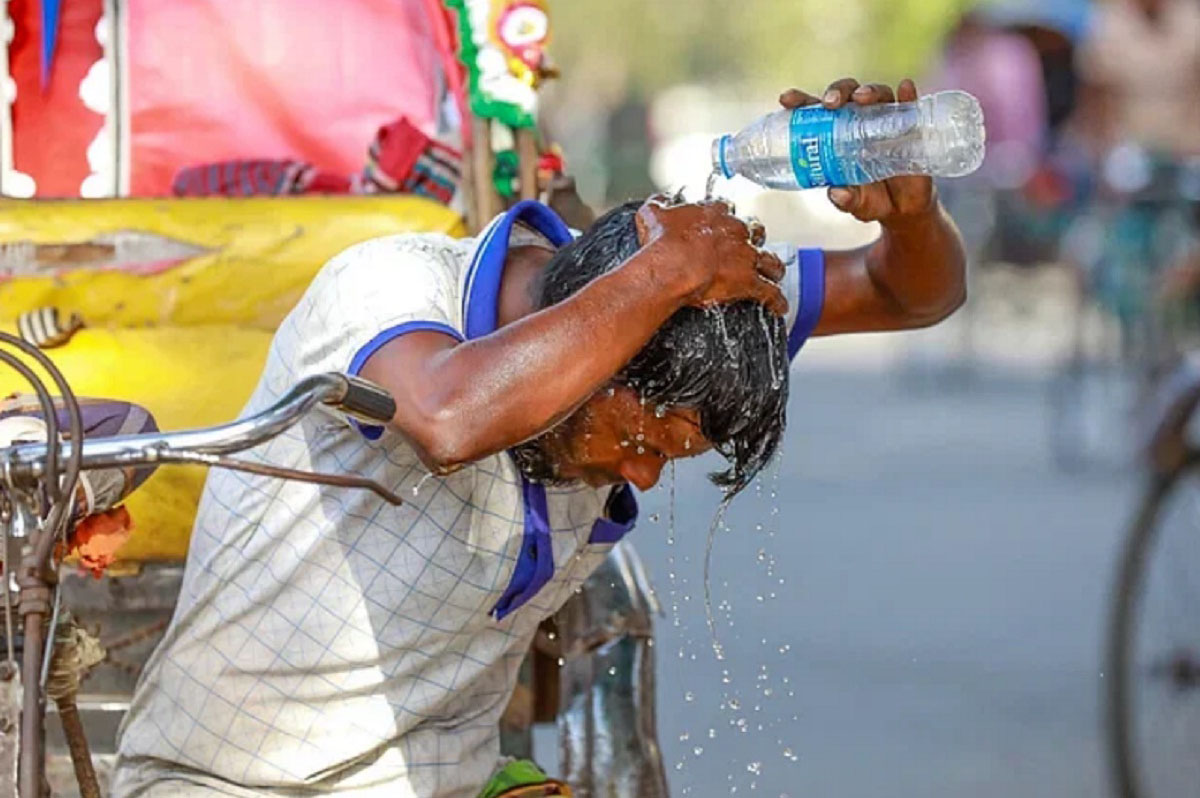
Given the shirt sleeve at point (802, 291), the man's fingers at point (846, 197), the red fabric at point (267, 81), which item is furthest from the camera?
the red fabric at point (267, 81)

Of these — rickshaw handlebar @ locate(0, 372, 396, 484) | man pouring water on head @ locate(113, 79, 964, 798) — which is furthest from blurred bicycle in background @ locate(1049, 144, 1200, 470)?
rickshaw handlebar @ locate(0, 372, 396, 484)

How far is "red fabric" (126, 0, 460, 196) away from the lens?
4.23 meters

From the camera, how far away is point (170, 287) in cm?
349

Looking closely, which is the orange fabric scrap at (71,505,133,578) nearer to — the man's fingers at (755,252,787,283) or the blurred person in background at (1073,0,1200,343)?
the man's fingers at (755,252,787,283)

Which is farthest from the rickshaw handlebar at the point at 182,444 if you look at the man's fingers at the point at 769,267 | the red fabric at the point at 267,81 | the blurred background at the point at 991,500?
the red fabric at the point at 267,81

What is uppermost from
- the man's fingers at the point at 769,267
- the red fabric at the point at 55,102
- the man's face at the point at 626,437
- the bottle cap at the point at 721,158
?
the red fabric at the point at 55,102

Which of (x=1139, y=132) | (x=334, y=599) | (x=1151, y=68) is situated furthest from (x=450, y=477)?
(x=1139, y=132)

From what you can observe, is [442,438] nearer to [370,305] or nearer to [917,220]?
[370,305]

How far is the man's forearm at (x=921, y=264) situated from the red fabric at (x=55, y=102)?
1698 millimetres

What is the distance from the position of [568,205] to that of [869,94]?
1.08m

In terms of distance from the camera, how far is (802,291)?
10.1ft

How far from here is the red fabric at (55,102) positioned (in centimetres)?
410

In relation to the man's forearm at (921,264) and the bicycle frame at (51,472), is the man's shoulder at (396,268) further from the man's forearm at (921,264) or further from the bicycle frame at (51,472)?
the man's forearm at (921,264)

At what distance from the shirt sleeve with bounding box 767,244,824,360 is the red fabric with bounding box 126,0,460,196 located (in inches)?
51.7
